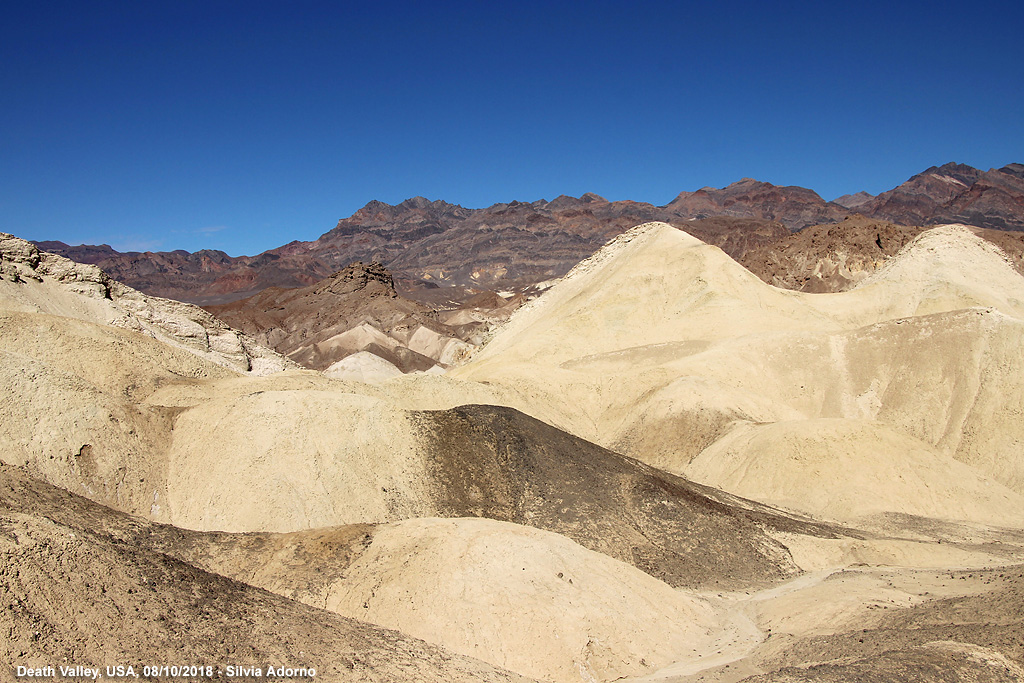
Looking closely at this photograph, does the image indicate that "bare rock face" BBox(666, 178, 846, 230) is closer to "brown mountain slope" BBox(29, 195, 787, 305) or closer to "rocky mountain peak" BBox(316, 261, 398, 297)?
"brown mountain slope" BBox(29, 195, 787, 305)

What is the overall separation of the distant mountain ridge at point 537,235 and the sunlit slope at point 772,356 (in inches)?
2722

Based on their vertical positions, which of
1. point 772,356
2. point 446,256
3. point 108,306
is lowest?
point 108,306

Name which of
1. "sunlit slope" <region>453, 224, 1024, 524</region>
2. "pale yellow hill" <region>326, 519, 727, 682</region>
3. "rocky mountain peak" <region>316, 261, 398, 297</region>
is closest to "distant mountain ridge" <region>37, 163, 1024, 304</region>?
"rocky mountain peak" <region>316, 261, 398, 297</region>

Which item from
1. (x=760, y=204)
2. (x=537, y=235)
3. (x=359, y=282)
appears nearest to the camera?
(x=359, y=282)

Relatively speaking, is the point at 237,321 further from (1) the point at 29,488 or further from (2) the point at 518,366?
(1) the point at 29,488

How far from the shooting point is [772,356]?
29.8m

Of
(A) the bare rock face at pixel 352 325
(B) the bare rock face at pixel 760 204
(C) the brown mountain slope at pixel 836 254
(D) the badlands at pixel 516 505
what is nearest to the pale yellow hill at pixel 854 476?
(D) the badlands at pixel 516 505

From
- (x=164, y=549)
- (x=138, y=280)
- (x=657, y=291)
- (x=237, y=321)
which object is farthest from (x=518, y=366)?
(x=138, y=280)

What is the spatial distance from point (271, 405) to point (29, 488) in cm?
628

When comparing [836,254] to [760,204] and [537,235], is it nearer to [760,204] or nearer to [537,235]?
[537,235]

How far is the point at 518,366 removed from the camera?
3138 cm

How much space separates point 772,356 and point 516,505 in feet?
58.8

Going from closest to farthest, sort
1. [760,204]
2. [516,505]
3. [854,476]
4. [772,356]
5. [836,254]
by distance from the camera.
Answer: [516,505], [854,476], [772,356], [836,254], [760,204]

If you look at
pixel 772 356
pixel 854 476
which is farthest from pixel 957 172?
pixel 854 476
